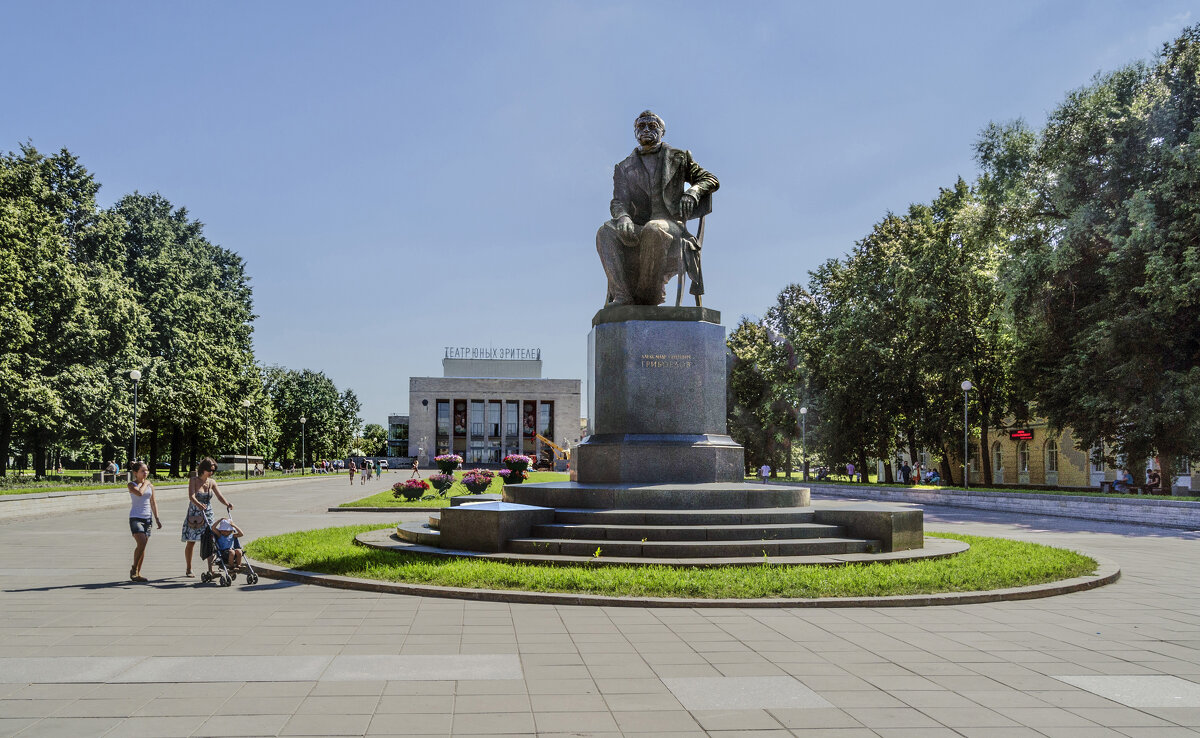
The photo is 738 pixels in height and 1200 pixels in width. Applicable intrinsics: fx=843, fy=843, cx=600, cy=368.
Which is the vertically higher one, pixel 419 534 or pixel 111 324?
pixel 111 324

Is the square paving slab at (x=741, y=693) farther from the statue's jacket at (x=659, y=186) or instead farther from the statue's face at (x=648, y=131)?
the statue's face at (x=648, y=131)

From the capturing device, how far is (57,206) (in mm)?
36938

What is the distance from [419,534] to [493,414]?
93.9 meters

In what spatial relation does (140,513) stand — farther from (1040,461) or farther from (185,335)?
(1040,461)

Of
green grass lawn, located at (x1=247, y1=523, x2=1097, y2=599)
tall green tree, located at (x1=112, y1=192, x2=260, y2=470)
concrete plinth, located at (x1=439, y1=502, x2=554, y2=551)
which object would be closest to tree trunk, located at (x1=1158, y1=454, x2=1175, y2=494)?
green grass lawn, located at (x1=247, y1=523, x2=1097, y2=599)

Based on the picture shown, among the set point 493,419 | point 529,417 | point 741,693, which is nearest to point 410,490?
point 741,693

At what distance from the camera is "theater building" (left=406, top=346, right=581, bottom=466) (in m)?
102

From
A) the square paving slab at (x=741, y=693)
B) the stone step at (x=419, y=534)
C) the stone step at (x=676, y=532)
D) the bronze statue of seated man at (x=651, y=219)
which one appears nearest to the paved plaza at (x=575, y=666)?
the square paving slab at (x=741, y=693)

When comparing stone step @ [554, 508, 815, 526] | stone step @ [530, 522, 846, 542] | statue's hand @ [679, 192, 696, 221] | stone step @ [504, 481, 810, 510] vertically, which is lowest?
stone step @ [530, 522, 846, 542]

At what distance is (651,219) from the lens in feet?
47.7

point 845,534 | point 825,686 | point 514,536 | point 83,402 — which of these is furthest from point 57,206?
point 825,686

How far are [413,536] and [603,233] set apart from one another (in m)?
5.88

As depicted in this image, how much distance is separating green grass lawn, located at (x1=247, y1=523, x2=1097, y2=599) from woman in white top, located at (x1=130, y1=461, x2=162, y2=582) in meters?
1.74

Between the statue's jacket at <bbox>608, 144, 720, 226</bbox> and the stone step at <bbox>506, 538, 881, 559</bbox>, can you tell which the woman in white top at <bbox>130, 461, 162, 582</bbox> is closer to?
the stone step at <bbox>506, 538, 881, 559</bbox>
